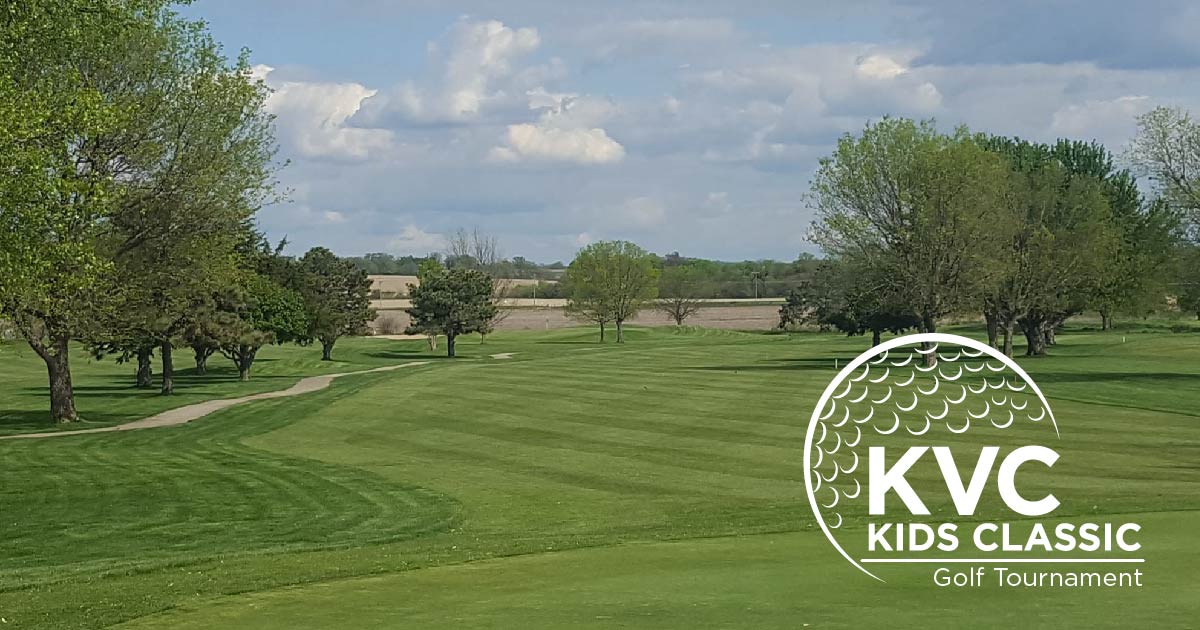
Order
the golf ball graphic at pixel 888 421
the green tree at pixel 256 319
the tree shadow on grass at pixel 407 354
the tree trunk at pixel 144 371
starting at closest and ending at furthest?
the golf ball graphic at pixel 888 421 < the green tree at pixel 256 319 < the tree trunk at pixel 144 371 < the tree shadow on grass at pixel 407 354

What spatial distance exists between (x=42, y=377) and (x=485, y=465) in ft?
172

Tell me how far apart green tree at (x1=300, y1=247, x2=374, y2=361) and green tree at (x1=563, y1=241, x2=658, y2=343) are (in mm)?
33917

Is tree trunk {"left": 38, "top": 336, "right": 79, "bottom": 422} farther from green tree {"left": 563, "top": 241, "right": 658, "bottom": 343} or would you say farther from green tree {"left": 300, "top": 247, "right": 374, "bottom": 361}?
green tree {"left": 563, "top": 241, "right": 658, "bottom": 343}

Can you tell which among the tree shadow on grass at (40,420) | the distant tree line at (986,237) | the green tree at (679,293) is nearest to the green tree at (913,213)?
the distant tree line at (986,237)

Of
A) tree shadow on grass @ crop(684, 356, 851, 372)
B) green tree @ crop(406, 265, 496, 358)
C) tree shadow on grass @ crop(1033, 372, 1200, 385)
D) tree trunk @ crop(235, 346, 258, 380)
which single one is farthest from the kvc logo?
green tree @ crop(406, 265, 496, 358)

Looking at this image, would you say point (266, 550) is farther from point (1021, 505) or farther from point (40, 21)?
point (40, 21)

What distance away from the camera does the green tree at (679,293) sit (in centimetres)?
14498

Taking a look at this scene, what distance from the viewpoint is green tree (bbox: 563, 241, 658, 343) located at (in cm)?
12875

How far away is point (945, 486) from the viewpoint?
2211cm

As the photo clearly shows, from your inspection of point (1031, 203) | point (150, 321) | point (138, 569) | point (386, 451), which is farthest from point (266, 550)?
point (1031, 203)

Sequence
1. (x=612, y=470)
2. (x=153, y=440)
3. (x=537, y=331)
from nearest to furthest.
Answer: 1. (x=612, y=470)
2. (x=153, y=440)
3. (x=537, y=331)

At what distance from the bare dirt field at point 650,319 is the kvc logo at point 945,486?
97.1 m

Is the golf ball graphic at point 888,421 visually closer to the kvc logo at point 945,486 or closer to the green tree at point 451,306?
the kvc logo at point 945,486

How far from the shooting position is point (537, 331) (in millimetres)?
141875
